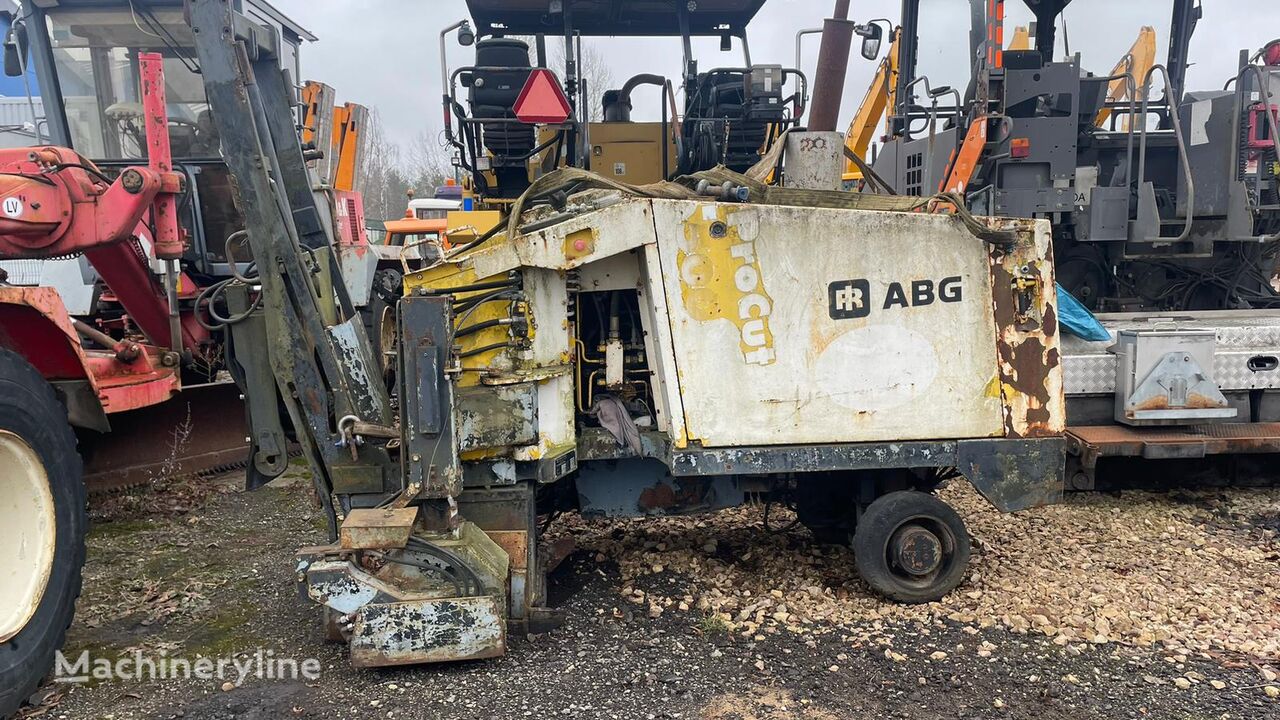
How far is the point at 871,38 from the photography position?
20.2ft

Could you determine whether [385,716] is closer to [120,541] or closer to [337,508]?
[337,508]

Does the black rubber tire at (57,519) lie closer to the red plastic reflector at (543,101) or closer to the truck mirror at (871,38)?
the red plastic reflector at (543,101)

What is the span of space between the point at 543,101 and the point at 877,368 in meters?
2.89

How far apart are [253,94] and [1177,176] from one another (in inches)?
236

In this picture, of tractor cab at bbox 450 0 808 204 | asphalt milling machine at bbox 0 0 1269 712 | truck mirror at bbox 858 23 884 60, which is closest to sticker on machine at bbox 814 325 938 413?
asphalt milling machine at bbox 0 0 1269 712

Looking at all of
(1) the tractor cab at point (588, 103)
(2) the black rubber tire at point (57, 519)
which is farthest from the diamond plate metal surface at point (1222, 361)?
(2) the black rubber tire at point (57, 519)

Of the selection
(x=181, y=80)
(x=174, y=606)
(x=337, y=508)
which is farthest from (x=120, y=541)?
(x=181, y=80)

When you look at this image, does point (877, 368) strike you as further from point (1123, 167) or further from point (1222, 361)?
point (1123, 167)

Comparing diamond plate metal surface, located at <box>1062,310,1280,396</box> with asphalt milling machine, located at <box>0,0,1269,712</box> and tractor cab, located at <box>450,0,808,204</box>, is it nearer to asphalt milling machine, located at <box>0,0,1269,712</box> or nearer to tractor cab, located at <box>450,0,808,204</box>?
asphalt milling machine, located at <box>0,0,1269,712</box>

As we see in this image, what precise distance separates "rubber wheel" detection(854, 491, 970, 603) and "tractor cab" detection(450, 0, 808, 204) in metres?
2.77

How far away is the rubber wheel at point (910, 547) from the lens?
135 inches

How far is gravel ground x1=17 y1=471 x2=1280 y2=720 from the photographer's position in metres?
2.77

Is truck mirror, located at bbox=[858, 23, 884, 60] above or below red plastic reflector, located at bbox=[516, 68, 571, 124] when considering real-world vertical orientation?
above

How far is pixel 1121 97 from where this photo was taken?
680 centimetres
